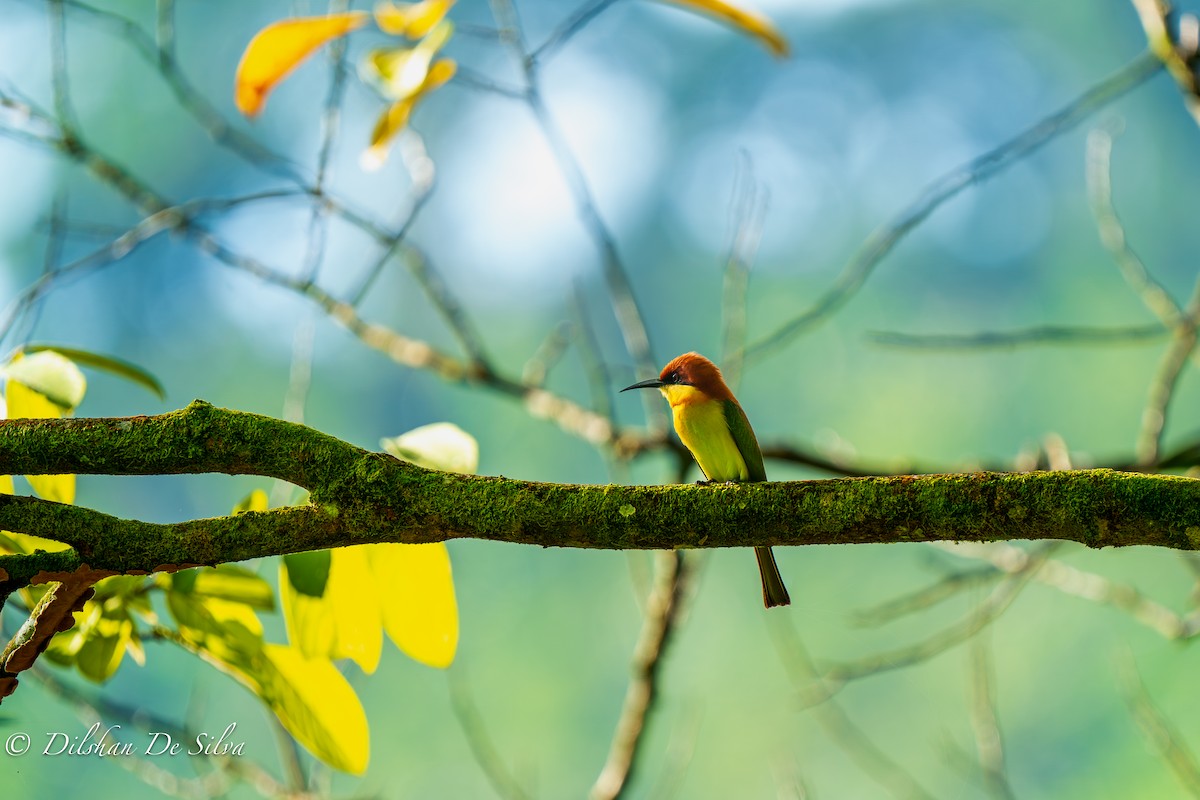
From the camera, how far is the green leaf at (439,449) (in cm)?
122

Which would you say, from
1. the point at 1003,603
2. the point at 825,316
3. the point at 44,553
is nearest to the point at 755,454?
the point at 825,316

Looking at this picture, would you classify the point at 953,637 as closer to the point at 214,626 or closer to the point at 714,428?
the point at 714,428

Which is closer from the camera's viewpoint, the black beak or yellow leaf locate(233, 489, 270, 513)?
yellow leaf locate(233, 489, 270, 513)

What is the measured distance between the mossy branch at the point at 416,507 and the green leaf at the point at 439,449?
5.7 inches

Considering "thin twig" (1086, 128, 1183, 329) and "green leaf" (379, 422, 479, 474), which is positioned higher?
"thin twig" (1086, 128, 1183, 329)

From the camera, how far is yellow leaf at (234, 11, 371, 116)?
61.6 inches

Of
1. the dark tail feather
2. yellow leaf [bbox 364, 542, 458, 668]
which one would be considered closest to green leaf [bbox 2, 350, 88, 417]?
yellow leaf [bbox 364, 542, 458, 668]

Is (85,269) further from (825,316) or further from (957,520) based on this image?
(957,520)

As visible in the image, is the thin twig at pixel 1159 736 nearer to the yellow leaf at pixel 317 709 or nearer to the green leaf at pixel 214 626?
the yellow leaf at pixel 317 709

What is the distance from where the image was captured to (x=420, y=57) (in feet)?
5.33

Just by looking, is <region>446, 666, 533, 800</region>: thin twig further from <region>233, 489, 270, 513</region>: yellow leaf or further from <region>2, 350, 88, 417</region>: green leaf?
<region>2, 350, 88, 417</region>: green leaf

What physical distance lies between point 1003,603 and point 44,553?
8.19ft

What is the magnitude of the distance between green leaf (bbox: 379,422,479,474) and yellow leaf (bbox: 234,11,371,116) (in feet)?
2.24

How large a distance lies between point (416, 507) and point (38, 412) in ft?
1.69
